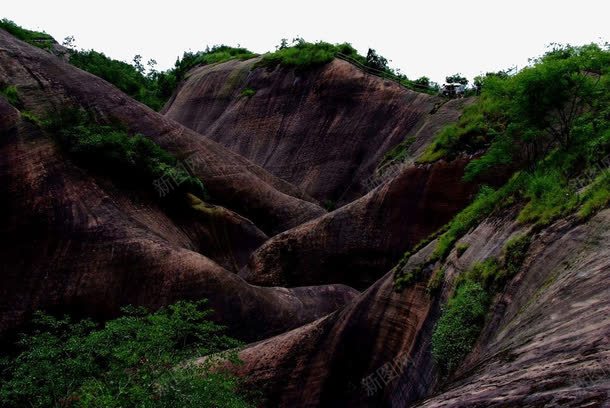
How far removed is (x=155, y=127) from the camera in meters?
28.3

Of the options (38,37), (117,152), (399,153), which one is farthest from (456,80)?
(38,37)

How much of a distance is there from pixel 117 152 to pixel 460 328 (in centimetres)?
1647

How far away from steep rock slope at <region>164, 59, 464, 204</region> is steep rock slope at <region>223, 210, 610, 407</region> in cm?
1583

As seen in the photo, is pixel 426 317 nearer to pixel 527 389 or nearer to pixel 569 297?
pixel 569 297

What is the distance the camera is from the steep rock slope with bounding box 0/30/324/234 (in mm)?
25953

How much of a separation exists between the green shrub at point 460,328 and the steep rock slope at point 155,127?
63.2ft

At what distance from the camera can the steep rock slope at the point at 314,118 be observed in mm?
33969

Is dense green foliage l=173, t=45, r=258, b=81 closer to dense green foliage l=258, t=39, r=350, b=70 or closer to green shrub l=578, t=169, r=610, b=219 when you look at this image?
dense green foliage l=258, t=39, r=350, b=70

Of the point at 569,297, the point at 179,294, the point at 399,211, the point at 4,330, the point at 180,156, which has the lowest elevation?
the point at 4,330

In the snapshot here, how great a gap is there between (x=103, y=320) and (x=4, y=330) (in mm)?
2608

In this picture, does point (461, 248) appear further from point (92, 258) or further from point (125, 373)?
point (92, 258)

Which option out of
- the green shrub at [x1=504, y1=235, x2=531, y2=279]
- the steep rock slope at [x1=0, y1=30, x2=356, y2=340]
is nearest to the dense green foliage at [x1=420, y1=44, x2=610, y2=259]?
the green shrub at [x1=504, y1=235, x2=531, y2=279]

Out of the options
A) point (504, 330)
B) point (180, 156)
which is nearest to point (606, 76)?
point (504, 330)

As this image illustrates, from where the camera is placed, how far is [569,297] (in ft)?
22.1
